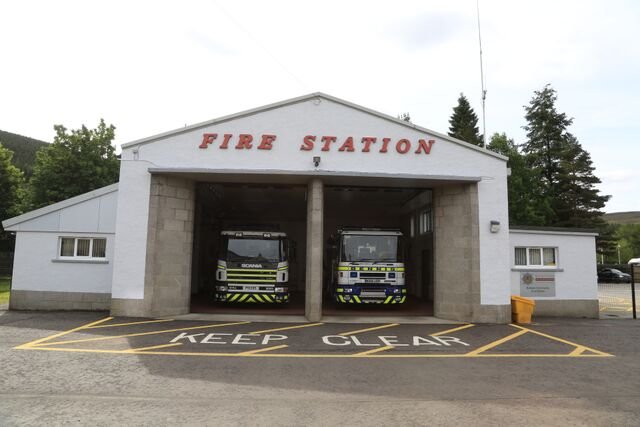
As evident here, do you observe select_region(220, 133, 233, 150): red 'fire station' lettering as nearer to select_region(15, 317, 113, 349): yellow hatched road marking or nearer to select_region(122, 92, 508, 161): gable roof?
select_region(122, 92, 508, 161): gable roof

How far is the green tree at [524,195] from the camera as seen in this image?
41.2 meters

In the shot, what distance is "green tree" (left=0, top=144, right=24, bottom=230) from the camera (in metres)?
39.6

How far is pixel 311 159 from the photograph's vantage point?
12.5m

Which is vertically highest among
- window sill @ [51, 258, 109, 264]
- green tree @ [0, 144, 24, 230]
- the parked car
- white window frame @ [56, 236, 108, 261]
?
green tree @ [0, 144, 24, 230]

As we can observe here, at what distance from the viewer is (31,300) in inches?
542

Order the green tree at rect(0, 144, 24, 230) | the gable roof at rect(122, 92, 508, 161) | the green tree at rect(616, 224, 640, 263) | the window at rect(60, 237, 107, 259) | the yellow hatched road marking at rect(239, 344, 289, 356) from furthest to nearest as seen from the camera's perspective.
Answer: the green tree at rect(616, 224, 640, 263), the green tree at rect(0, 144, 24, 230), the window at rect(60, 237, 107, 259), the gable roof at rect(122, 92, 508, 161), the yellow hatched road marking at rect(239, 344, 289, 356)

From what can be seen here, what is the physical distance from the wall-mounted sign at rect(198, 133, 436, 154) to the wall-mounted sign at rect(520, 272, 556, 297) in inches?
218

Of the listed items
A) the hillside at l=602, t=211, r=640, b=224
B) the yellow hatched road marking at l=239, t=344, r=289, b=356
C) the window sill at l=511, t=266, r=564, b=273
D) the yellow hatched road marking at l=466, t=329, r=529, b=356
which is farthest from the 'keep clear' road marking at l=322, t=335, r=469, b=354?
the hillside at l=602, t=211, r=640, b=224

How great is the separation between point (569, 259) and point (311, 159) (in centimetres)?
921

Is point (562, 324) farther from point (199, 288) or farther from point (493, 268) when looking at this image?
point (199, 288)

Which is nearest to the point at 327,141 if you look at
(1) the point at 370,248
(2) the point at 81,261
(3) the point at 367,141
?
(3) the point at 367,141

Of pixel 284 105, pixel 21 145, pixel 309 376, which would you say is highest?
pixel 21 145

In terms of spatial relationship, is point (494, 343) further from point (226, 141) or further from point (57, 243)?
point (57, 243)

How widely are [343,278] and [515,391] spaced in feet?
27.2
